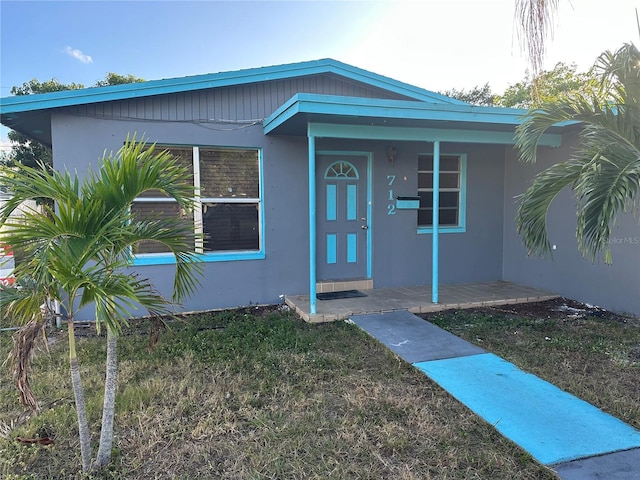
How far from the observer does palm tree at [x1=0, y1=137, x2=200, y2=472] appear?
1981 millimetres

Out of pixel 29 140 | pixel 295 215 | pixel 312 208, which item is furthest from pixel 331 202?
pixel 29 140

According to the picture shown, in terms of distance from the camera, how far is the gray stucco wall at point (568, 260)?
5.32 metres

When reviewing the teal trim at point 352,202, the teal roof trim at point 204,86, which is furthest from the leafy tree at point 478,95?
the teal trim at point 352,202

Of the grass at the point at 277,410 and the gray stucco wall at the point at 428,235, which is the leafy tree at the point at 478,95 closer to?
the gray stucco wall at the point at 428,235

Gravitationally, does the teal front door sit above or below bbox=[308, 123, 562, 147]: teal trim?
below

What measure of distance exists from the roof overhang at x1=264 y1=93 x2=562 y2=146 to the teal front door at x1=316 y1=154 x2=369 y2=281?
817 mm

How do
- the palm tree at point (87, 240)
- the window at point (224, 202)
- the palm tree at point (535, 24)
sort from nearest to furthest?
the palm tree at point (87, 240) → the palm tree at point (535, 24) → the window at point (224, 202)

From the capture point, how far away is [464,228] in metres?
7.10

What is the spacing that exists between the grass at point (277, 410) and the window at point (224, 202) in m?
1.58

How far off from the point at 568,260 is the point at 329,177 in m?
3.84

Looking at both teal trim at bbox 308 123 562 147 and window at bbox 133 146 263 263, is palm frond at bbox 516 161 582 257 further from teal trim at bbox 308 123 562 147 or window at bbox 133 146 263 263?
window at bbox 133 146 263 263

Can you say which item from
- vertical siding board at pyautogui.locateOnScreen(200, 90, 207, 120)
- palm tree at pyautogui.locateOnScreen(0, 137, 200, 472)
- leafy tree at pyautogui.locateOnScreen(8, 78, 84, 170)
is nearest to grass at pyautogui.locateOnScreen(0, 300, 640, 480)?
palm tree at pyautogui.locateOnScreen(0, 137, 200, 472)

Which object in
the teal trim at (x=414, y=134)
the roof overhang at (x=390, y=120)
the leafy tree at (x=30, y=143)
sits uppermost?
the leafy tree at (x=30, y=143)

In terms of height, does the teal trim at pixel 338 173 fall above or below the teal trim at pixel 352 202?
above
